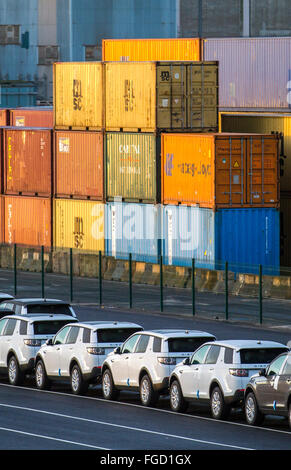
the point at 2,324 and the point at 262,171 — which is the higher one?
the point at 262,171

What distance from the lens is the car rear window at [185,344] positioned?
26.8 m

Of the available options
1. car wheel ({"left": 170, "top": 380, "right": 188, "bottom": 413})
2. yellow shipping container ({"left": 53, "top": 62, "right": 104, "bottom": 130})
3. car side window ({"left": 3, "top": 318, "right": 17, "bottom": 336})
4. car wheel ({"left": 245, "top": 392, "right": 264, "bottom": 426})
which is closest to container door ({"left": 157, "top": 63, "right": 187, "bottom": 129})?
yellow shipping container ({"left": 53, "top": 62, "right": 104, "bottom": 130})

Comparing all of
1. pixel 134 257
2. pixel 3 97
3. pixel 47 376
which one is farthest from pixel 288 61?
pixel 3 97

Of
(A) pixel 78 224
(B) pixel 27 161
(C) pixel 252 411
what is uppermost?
(B) pixel 27 161

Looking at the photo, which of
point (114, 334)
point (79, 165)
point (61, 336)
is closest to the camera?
point (114, 334)

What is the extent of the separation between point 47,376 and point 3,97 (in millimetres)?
84745

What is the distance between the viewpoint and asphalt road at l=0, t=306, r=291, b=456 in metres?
21.2

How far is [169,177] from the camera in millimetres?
54469

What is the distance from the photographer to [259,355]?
2475 cm

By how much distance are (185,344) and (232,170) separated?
82.7 feet

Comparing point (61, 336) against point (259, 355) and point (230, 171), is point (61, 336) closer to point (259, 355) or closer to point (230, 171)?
point (259, 355)

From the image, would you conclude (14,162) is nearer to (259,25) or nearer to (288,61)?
(288,61)

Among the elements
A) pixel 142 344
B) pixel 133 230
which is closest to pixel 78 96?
pixel 133 230
